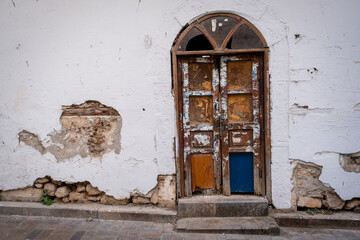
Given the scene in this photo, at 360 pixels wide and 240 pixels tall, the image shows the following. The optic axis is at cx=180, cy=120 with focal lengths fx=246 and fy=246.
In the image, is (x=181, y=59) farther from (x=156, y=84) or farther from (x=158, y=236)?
(x=158, y=236)

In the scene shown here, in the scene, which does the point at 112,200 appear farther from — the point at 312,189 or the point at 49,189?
the point at 312,189

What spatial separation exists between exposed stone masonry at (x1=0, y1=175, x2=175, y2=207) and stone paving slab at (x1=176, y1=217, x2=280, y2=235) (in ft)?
1.35

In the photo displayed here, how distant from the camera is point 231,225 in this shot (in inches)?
124

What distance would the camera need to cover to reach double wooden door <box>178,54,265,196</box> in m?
3.42

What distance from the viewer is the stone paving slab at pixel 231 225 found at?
3072 mm

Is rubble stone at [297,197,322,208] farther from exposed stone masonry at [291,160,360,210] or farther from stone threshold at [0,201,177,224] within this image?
stone threshold at [0,201,177,224]

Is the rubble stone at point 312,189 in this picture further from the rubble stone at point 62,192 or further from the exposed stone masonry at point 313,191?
the rubble stone at point 62,192

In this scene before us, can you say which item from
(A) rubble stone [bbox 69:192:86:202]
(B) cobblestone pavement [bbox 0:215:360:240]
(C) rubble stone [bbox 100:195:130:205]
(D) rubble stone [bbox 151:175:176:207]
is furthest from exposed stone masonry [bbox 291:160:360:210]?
(A) rubble stone [bbox 69:192:86:202]

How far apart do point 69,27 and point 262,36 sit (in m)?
2.67

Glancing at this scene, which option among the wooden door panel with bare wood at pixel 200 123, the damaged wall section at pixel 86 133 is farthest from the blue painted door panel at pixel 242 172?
the damaged wall section at pixel 86 133

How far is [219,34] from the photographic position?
131 inches

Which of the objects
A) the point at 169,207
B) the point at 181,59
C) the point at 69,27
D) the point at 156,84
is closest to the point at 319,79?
the point at 181,59

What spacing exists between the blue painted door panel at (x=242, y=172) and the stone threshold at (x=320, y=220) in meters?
0.52

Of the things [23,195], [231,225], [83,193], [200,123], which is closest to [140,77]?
[200,123]
